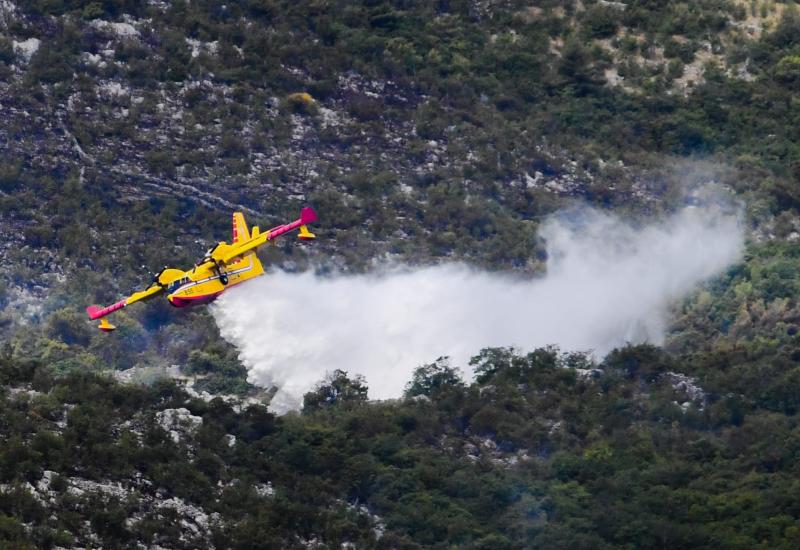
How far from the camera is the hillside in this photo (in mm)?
104500

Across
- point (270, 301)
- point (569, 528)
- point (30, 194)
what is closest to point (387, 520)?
point (569, 528)

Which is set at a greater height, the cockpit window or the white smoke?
the white smoke

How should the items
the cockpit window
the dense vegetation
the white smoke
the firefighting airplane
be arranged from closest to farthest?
the dense vegetation
the firefighting airplane
the cockpit window
the white smoke

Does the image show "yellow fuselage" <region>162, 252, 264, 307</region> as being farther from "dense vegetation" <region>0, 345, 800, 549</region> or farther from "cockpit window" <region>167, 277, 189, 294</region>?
"dense vegetation" <region>0, 345, 800, 549</region>

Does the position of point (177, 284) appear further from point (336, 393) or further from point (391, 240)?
point (391, 240)

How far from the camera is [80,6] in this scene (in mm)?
142125

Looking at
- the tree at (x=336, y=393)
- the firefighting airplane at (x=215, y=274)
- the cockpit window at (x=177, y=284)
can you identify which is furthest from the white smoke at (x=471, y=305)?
the cockpit window at (x=177, y=284)

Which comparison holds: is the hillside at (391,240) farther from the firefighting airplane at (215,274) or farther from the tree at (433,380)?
the firefighting airplane at (215,274)

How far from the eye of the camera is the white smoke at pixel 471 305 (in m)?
120

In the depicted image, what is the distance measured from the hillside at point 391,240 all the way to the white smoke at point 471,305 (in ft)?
4.03

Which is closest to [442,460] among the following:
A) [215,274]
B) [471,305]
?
[215,274]

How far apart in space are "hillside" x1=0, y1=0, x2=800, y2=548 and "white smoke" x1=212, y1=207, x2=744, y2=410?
1.23 m

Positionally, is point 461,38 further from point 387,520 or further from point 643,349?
point 387,520

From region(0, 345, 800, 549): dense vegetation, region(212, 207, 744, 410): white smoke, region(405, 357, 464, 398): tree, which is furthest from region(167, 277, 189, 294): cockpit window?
region(405, 357, 464, 398): tree
